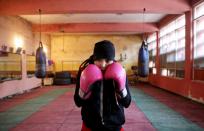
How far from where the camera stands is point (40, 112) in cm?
576

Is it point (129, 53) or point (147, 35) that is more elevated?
point (147, 35)

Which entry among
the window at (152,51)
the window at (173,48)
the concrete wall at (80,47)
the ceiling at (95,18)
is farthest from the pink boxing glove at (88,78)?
the concrete wall at (80,47)

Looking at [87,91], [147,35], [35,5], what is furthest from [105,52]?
[147,35]

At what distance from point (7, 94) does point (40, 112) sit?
2994 millimetres

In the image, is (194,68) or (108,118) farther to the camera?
(194,68)

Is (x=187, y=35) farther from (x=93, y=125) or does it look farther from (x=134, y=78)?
(x=134, y=78)

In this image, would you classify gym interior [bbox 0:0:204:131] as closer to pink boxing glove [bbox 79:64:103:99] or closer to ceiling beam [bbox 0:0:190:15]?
ceiling beam [bbox 0:0:190:15]

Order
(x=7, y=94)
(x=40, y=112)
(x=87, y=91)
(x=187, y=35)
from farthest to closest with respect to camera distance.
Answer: (x=7, y=94) < (x=187, y=35) < (x=40, y=112) < (x=87, y=91)

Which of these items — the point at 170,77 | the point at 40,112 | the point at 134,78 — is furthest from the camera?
the point at 134,78

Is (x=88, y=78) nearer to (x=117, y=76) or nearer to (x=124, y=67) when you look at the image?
(x=117, y=76)

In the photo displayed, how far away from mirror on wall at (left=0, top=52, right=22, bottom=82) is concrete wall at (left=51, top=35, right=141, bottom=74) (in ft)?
18.7

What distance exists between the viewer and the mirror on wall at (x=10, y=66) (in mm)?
7670

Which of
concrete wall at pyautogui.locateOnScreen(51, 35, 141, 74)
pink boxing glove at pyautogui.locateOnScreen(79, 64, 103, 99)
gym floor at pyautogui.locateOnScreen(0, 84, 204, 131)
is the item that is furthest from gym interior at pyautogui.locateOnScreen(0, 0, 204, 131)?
pink boxing glove at pyautogui.locateOnScreen(79, 64, 103, 99)

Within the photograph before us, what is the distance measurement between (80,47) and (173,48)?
24.1ft
